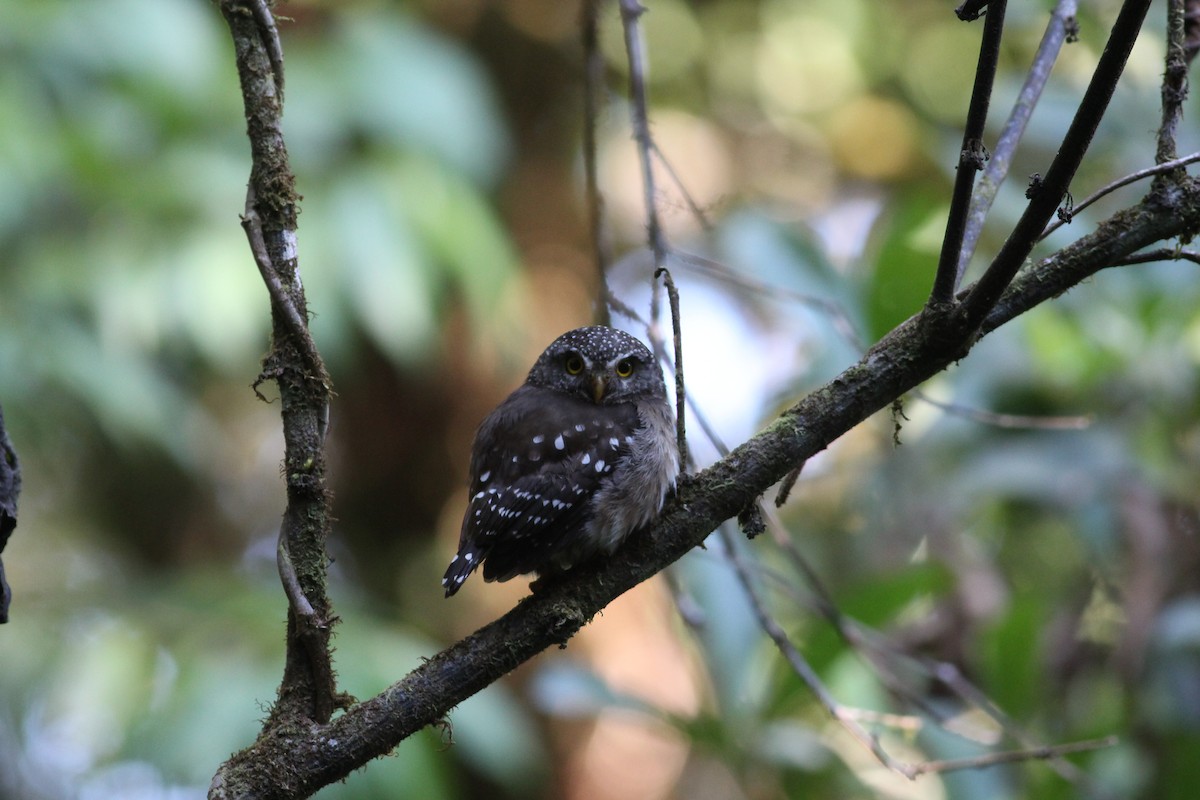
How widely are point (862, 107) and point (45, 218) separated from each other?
4.66 m

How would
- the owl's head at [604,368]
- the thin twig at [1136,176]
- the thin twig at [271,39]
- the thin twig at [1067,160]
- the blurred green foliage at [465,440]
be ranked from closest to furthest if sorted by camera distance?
the thin twig at [1067,160], the thin twig at [1136,176], the thin twig at [271,39], the owl's head at [604,368], the blurred green foliage at [465,440]

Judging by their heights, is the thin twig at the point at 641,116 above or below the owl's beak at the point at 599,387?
above

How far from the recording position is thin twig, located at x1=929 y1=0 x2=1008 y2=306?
1474 millimetres

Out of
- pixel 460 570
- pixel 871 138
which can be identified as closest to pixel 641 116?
pixel 460 570

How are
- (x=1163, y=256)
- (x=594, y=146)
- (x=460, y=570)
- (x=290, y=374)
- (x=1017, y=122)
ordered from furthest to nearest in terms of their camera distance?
(x=594, y=146) → (x=460, y=570) → (x=1017, y=122) → (x=290, y=374) → (x=1163, y=256)

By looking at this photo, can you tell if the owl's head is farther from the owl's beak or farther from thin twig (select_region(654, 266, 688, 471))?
thin twig (select_region(654, 266, 688, 471))

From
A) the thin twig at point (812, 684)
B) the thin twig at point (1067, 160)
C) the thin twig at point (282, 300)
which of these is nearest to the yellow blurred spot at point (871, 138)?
the thin twig at point (812, 684)

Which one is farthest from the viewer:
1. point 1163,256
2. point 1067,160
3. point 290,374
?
point 290,374

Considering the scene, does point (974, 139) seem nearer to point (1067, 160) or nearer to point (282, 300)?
point (1067, 160)

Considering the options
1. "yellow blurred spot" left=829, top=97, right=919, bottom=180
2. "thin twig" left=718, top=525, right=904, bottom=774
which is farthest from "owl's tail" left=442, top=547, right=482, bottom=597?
"yellow blurred spot" left=829, top=97, right=919, bottom=180

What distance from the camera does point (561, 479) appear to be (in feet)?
7.98

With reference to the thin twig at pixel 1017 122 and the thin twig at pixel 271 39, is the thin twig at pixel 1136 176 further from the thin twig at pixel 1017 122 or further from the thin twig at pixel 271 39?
the thin twig at pixel 271 39

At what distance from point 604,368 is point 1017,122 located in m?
1.22

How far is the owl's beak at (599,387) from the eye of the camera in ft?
9.62
